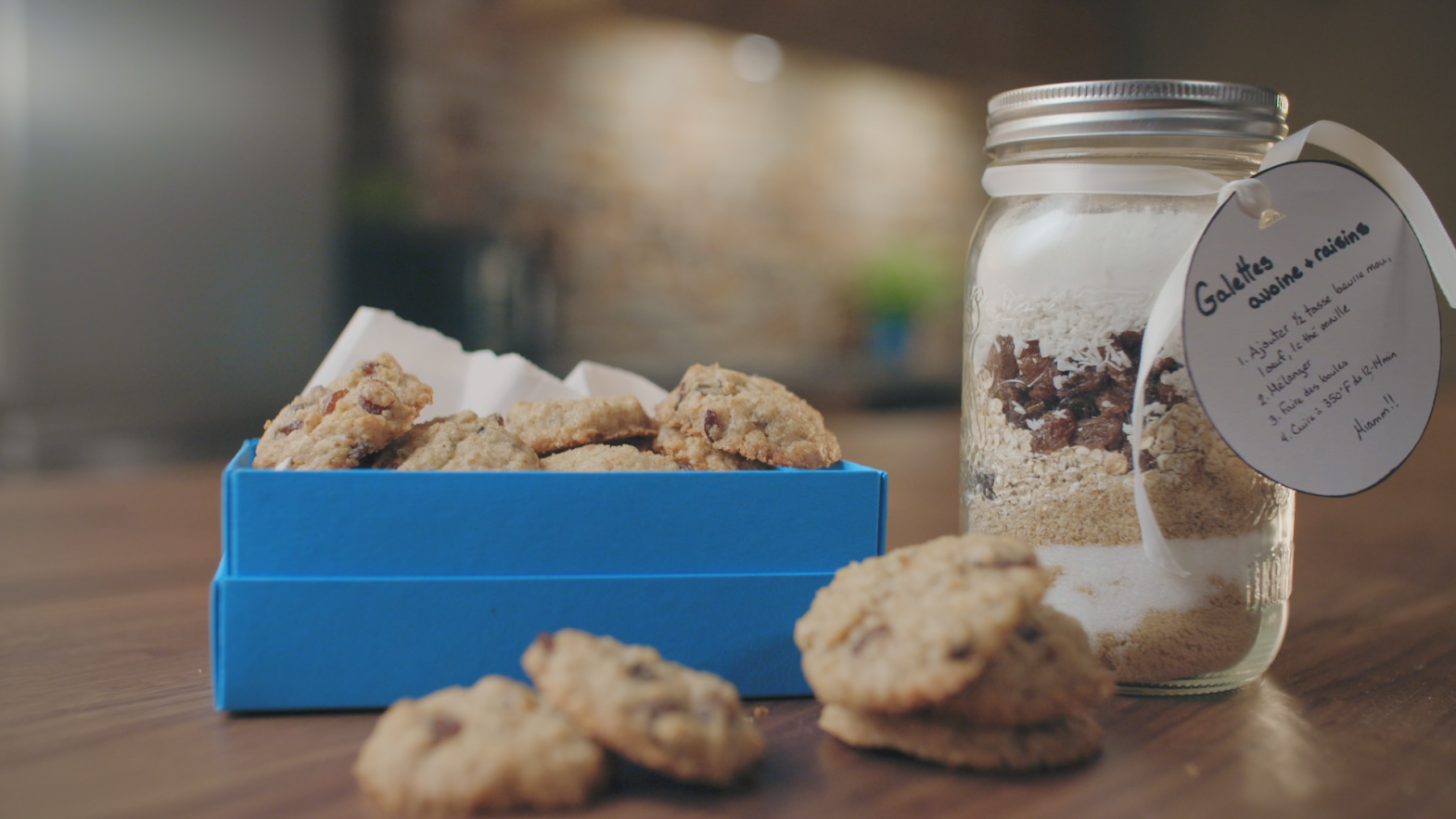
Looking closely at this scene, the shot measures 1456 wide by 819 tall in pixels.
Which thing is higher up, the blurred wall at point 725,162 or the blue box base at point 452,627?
the blurred wall at point 725,162

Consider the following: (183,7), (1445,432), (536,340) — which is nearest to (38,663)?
(183,7)

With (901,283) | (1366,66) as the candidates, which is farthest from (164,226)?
(1366,66)

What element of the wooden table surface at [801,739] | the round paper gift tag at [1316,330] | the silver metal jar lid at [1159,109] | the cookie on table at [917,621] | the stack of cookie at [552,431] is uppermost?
the silver metal jar lid at [1159,109]

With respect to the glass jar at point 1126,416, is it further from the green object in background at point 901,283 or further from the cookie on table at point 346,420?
the green object in background at point 901,283

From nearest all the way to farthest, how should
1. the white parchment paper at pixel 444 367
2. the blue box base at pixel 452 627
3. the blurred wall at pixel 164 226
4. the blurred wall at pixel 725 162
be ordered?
the blue box base at pixel 452 627, the white parchment paper at pixel 444 367, the blurred wall at pixel 164 226, the blurred wall at pixel 725 162

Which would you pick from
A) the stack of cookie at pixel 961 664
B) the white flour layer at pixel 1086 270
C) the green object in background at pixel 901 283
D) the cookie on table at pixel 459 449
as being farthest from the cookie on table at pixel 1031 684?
the green object in background at pixel 901 283

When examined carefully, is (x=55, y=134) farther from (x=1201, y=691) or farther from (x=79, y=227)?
(x=1201, y=691)
